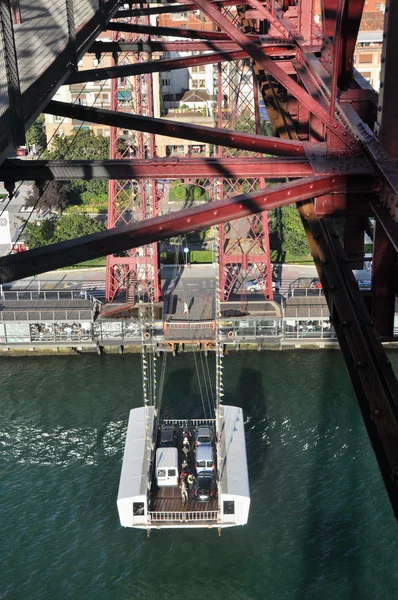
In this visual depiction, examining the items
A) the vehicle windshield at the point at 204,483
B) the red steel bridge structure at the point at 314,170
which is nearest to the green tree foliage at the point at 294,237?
the vehicle windshield at the point at 204,483

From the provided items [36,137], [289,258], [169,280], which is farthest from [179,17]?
[169,280]

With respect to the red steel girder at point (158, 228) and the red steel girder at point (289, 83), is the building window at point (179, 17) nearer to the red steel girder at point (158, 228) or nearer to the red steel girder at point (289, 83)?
the red steel girder at point (289, 83)

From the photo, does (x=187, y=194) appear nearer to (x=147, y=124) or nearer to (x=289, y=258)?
(x=289, y=258)

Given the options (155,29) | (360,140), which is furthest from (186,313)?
(360,140)

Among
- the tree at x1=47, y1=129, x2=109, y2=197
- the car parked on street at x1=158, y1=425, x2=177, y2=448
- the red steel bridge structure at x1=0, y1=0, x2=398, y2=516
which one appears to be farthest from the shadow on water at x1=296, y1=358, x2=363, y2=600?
the tree at x1=47, y1=129, x2=109, y2=197

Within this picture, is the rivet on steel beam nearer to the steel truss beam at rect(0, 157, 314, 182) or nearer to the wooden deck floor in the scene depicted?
the steel truss beam at rect(0, 157, 314, 182)

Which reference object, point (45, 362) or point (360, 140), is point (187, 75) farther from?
point (360, 140)

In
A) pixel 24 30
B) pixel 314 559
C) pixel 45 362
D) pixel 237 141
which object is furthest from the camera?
pixel 45 362
